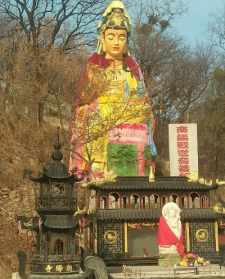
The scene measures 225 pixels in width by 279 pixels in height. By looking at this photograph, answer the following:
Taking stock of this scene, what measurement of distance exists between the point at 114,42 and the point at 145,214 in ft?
28.5

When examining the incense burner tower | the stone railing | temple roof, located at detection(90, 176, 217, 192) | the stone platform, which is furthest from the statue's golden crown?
the stone railing

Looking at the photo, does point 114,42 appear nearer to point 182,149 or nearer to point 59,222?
point 182,149

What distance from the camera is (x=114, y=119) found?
66.6ft

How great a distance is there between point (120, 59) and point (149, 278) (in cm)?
1284

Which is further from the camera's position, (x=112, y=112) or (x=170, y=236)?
(x=112, y=112)

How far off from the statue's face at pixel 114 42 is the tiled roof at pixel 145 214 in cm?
818

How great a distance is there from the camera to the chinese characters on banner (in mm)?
22047

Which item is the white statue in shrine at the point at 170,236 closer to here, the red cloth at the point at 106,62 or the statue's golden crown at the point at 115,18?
the red cloth at the point at 106,62

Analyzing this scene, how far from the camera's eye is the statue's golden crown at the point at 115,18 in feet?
78.4

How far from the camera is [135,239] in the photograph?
1805 cm

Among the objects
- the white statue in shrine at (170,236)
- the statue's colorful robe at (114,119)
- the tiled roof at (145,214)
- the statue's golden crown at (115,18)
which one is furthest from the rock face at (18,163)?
the statue's golden crown at (115,18)

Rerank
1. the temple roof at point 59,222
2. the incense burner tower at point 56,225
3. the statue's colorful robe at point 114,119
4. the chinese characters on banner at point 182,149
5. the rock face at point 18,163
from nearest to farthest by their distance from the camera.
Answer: the incense burner tower at point 56,225 < the temple roof at point 59,222 < the rock face at point 18,163 < the statue's colorful robe at point 114,119 < the chinese characters on banner at point 182,149

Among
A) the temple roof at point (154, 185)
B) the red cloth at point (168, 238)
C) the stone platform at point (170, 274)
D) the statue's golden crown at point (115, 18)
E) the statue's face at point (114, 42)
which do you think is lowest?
the stone platform at point (170, 274)

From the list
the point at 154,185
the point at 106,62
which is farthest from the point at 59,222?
the point at 106,62
